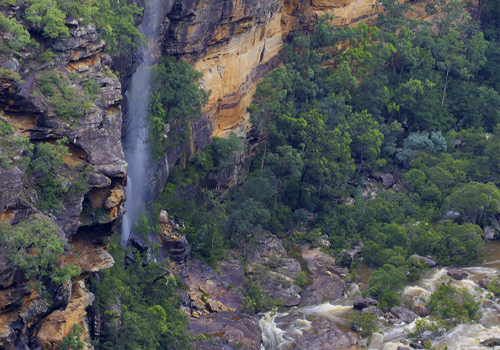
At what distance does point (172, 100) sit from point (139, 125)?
2501 mm

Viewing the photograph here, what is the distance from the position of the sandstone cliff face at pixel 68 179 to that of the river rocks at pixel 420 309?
16732mm

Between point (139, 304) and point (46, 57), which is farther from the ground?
point (46, 57)

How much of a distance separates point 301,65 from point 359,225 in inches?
529

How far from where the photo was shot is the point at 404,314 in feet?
102

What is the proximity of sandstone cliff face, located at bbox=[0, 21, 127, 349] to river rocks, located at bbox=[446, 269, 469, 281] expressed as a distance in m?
20.3

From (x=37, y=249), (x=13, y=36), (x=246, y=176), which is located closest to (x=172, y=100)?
(x=246, y=176)

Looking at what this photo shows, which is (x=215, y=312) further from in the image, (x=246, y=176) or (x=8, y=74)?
(x=8, y=74)

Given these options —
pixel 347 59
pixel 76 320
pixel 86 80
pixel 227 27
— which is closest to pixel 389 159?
pixel 347 59

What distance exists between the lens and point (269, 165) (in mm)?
41781

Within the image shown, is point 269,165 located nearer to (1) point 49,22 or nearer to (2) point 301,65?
(2) point 301,65

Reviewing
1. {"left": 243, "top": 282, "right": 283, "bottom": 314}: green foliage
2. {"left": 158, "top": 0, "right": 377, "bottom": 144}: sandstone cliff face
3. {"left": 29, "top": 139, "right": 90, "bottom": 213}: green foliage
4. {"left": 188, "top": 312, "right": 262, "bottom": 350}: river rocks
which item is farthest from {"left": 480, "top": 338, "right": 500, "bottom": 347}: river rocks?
{"left": 29, "top": 139, "right": 90, "bottom": 213}: green foliage

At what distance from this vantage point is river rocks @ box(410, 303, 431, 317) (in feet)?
103

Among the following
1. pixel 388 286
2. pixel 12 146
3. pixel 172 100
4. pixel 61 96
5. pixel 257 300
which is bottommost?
pixel 257 300

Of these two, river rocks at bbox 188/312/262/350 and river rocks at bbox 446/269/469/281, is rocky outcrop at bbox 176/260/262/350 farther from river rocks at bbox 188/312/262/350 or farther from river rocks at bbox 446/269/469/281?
river rocks at bbox 446/269/469/281
